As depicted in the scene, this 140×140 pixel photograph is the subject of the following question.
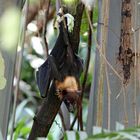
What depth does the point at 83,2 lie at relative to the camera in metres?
0.67

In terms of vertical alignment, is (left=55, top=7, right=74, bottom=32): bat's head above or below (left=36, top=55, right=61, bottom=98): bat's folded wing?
above

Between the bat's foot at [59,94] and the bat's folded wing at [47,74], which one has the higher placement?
the bat's folded wing at [47,74]

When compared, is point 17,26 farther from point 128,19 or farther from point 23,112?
point 23,112

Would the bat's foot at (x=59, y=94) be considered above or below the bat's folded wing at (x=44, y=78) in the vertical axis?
below

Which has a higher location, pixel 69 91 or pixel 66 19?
pixel 66 19

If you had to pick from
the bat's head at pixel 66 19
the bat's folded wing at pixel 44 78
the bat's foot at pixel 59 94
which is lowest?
the bat's foot at pixel 59 94

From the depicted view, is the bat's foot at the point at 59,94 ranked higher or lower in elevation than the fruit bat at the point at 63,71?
lower

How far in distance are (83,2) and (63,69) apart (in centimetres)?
10

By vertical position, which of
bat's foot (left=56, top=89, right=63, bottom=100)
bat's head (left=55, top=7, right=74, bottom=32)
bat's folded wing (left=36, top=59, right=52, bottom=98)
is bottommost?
bat's foot (left=56, top=89, right=63, bottom=100)

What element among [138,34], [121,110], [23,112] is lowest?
[23,112]

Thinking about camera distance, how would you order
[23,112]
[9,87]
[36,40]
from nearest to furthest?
[9,87], [36,40], [23,112]

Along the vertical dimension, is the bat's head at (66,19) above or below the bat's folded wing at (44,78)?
above

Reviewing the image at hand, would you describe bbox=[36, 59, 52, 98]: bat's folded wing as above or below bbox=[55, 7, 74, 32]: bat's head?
below

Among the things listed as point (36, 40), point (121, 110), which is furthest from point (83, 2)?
point (36, 40)
